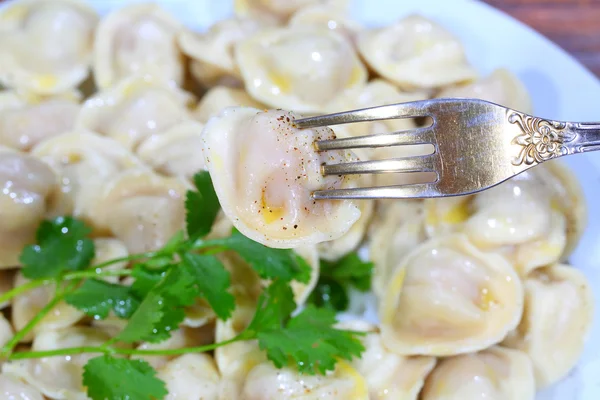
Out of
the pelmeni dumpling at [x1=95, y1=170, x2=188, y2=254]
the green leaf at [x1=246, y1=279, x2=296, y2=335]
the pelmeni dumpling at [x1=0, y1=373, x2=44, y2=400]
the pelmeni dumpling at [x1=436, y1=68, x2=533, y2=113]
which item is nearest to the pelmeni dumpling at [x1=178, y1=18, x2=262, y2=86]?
the pelmeni dumpling at [x1=95, y1=170, x2=188, y2=254]

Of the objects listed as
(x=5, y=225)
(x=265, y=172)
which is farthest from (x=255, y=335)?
(x=5, y=225)

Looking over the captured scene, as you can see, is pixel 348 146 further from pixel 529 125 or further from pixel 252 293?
pixel 252 293

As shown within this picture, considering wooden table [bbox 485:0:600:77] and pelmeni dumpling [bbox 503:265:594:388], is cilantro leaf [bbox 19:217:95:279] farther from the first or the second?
wooden table [bbox 485:0:600:77]

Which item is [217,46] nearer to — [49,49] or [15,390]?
[49,49]

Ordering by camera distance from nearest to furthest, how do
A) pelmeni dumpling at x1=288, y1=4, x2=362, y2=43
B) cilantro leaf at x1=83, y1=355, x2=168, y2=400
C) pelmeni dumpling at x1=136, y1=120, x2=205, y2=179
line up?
1. cilantro leaf at x1=83, y1=355, x2=168, y2=400
2. pelmeni dumpling at x1=136, y1=120, x2=205, y2=179
3. pelmeni dumpling at x1=288, y1=4, x2=362, y2=43

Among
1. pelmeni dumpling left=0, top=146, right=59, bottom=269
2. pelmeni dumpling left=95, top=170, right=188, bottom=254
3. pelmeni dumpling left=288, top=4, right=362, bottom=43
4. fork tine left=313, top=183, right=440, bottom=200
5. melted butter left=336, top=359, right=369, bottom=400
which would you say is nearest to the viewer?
fork tine left=313, top=183, right=440, bottom=200

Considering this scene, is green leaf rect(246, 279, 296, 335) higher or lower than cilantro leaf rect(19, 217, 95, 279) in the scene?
lower

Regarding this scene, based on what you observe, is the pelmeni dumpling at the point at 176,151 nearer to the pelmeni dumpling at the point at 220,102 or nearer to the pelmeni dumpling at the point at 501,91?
the pelmeni dumpling at the point at 220,102
